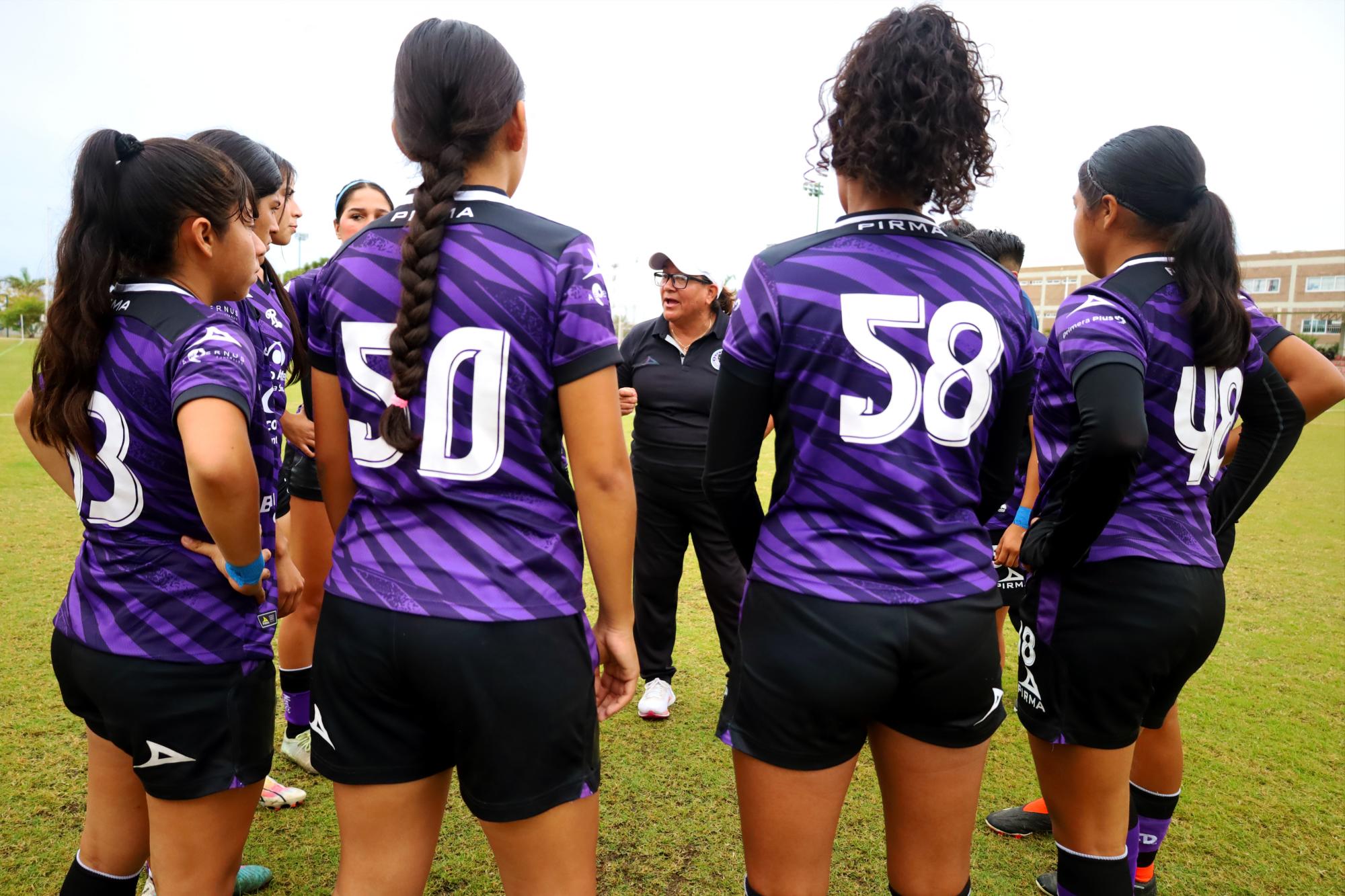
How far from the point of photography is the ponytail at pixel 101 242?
6.10ft

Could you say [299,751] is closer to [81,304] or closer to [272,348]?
[272,348]

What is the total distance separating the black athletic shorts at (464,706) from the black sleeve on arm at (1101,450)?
1312mm

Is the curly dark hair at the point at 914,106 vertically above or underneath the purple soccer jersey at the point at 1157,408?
above

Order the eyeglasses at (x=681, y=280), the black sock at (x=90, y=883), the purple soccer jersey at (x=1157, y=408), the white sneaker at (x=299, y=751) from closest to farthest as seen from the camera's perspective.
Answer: the black sock at (x=90, y=883) → the purple soccer jersey at (x=1157, y=408) → the white sneaker at (x=299, y=751) → the eyeglasses at (x=681, y=280)

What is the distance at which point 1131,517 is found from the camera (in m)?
2.29

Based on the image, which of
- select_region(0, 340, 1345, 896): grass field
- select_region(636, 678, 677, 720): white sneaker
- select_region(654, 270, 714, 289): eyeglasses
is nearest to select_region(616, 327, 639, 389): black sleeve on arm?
select_region(654, 270, 714, 289): eyeglasses

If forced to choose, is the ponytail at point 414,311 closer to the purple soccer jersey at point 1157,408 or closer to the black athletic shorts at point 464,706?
the black athletic shorts at point 464,706

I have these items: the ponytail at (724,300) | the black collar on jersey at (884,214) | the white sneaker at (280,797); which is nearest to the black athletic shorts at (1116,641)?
the black collar on jersey at (884,214)

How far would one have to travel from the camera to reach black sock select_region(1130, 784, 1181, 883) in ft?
9.36

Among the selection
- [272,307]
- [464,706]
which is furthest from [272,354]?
[464,706]

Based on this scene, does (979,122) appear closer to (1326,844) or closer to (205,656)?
(205,656)

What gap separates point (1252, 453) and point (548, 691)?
2401mm

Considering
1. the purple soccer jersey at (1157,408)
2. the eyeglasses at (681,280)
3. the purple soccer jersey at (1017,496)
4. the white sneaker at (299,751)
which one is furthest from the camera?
the eyeglasses at (681,280)

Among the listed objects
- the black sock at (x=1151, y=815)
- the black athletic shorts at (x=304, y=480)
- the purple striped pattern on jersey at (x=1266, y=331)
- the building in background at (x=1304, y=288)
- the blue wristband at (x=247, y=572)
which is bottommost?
the building in background at (x=1304, y=288)
